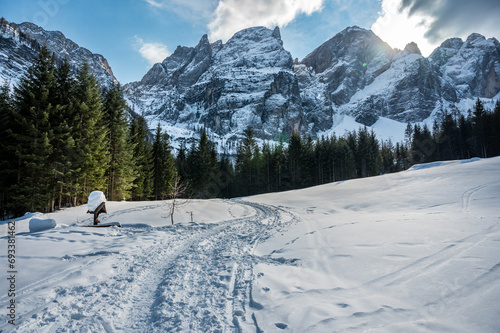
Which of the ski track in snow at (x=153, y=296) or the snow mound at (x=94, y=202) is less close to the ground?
the snow mound at (x=94, y=202)

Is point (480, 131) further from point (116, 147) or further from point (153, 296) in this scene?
point (116, 147)

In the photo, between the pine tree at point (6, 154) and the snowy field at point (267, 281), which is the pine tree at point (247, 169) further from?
the snowy field at point (267, 281)

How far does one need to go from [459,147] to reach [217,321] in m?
78.4

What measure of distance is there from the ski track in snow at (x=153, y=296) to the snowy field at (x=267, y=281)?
0.08 feet

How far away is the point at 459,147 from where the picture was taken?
2261 inches

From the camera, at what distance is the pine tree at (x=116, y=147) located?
24844mm

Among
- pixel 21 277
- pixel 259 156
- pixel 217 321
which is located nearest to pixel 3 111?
pixel 21 277

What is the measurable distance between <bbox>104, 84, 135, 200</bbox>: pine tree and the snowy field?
58.3 ft

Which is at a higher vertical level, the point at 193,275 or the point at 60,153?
the point at 60,153

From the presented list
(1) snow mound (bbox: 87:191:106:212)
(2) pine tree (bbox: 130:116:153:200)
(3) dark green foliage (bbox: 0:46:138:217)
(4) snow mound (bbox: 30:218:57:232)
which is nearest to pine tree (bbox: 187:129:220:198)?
(2) pine tree (bbox: 130:116:153:200)

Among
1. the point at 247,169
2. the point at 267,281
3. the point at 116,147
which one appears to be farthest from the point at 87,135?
the point at 247,169

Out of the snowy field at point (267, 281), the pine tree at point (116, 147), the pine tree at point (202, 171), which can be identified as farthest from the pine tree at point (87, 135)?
the pine tree at point (202, 171)

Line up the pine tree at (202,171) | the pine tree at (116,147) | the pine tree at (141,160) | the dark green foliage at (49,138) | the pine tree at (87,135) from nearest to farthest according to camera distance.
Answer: the dark green foliage at (49,138) < the pine tree at (87,135) < the pine tree at (116,147) < the pine tree at (141,160) < the pine tree at (202,171)

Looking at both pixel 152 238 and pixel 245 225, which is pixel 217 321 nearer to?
pixel 152 238
